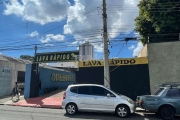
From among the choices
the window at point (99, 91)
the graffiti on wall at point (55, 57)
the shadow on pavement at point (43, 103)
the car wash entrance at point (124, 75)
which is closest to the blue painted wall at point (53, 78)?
the graffiti on wall at point (55, 57)

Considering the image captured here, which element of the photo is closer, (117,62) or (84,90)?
(84,90)

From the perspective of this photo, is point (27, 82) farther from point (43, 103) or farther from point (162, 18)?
point (162, 18)

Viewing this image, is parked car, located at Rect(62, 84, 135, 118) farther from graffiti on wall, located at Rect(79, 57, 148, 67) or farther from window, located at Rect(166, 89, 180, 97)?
graffiti on wall, located at Rect(79, 57, 148, 67)

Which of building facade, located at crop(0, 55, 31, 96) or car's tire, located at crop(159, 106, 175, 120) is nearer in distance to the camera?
car's tire, located at crop(159, 106, 175, 120)

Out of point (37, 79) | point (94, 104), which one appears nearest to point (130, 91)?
point (94, 104)

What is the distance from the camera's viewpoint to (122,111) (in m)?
9.44

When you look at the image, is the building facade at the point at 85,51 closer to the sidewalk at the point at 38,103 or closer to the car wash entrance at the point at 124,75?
the car wash entrance at the point at 124,75

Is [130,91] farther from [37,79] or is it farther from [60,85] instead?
[60,85]

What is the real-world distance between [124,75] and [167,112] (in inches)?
240

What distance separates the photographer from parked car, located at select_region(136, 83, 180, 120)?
9.16 meters

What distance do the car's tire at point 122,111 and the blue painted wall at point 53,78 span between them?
12.2 metres

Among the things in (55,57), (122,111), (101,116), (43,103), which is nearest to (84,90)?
(101,116)

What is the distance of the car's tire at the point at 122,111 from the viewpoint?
9405mm

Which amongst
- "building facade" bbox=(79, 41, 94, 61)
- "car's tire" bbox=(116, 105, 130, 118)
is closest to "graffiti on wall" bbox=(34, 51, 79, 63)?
"building facade" bbox=(79, 41, 94, 61)
